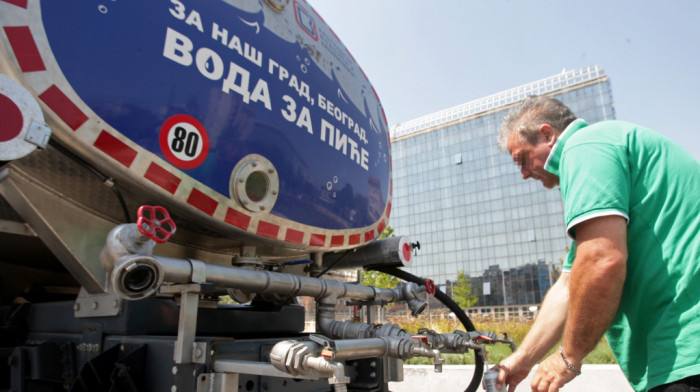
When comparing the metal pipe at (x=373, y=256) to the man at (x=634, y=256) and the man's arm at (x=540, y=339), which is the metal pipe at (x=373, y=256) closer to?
the man's arm at (x=540, y=339)

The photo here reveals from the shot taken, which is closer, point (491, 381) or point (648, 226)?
point (648, 226)

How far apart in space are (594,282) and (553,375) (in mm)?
364

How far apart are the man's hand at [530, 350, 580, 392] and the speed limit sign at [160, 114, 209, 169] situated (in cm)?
148

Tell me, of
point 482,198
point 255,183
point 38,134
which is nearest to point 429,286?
point 255,183

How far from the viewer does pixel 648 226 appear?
140cm

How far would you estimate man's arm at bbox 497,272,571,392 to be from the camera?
176cm

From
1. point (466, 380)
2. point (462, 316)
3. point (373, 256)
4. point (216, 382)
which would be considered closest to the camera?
point (216, 382)

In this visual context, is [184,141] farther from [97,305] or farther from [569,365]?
[569,365]

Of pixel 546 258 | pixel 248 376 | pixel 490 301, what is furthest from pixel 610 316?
pixel 490 301

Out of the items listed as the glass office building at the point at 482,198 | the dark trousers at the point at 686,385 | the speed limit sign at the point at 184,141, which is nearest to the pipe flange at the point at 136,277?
the speed limit sign at the point at 184,141

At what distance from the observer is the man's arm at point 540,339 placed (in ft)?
5.79

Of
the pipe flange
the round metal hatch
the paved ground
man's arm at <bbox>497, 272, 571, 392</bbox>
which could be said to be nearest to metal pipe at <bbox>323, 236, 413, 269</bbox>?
the round metal hatch

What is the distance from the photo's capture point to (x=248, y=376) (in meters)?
1.63

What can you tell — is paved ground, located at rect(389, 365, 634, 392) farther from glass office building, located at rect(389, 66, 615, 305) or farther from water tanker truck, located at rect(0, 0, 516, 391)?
glass office building, located at rect(389, 66, 615, 305)
